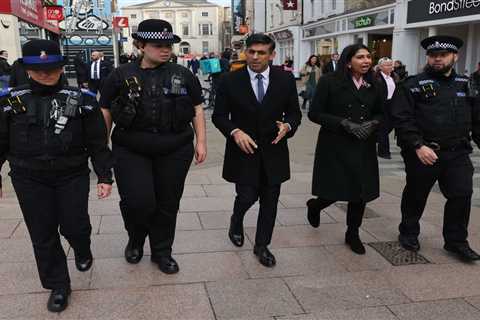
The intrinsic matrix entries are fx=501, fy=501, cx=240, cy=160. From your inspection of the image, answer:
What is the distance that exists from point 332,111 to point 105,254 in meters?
2.13

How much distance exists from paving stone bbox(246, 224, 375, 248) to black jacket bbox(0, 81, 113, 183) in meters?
1.99

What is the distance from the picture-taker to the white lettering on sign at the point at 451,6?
47.4ft

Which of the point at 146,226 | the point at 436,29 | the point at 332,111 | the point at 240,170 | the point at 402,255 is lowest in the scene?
the point at 402,255

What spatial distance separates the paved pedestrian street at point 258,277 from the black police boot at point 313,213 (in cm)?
8

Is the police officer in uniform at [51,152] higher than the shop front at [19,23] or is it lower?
lower

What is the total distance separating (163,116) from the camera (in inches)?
129

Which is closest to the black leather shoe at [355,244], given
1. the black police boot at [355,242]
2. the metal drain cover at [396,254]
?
the black police boot at [355,242]

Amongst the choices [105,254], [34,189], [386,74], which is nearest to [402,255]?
[105,254]

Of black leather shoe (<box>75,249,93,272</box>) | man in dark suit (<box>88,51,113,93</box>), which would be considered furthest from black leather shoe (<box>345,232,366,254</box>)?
man in dark suit (<box>88,51,113,93</box>)

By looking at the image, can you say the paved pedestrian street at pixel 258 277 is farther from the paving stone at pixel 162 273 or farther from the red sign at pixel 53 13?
the red sign at pixel 53 13

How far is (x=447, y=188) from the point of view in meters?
3.88

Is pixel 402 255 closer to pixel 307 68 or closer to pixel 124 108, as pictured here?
pixel 124 108

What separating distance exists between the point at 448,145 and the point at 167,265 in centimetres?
227

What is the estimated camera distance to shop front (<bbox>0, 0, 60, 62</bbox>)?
653 inches
